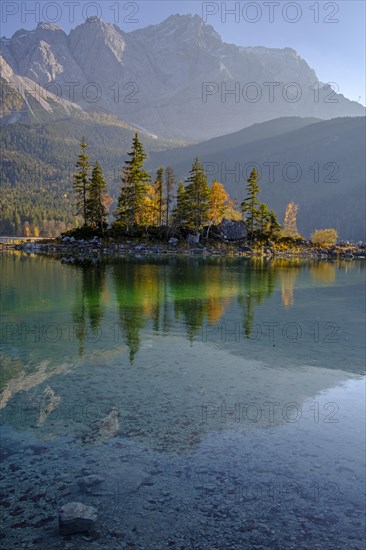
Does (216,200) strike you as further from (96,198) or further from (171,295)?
(171,295)

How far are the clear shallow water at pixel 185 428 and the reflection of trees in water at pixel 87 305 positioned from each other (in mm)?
204

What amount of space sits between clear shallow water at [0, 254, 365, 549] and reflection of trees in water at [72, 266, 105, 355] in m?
0.20

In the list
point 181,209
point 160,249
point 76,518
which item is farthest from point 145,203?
point 76,518

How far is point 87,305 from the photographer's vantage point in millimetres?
28469

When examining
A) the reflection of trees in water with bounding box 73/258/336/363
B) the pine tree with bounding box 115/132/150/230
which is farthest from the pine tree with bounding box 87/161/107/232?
the reflection of trees in water with bounding box 73/258/336/363

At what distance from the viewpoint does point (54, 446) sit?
33.7 feet

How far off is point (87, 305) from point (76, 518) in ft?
70.5

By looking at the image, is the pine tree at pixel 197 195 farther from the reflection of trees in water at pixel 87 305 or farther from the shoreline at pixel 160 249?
the reflection of trees in water at pixel 87 305

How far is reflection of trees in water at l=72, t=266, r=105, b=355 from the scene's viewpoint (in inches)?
855

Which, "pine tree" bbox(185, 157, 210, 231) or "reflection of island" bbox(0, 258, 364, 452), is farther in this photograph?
"pine tree" bbox(185, 157, 210, 231)

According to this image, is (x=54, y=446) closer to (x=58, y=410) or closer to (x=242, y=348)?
(x=58, y=410)

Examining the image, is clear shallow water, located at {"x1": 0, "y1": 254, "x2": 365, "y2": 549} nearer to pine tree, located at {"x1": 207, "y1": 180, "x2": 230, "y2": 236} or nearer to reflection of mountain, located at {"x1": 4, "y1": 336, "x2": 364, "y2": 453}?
reflection of mountain, located at {"x1": 4, "y1": 336, "x2": 364, "y2": 453}

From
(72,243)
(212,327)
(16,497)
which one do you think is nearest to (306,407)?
(16,497)

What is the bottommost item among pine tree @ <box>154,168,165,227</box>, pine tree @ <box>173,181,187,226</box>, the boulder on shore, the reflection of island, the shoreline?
the reflection of island
